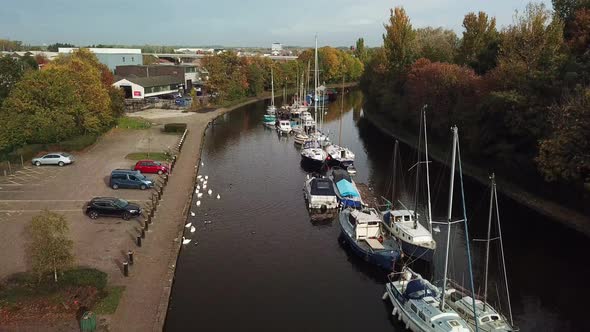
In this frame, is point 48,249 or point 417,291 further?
point 417,291

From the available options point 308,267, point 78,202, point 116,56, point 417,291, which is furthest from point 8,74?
point 417,291

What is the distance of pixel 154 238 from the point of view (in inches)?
1025

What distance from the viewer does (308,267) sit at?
982 inches

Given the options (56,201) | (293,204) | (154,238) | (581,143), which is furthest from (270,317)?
(581,143)

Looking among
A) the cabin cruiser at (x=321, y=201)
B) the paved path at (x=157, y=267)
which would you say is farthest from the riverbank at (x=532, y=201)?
the paved path at (x=157, y=267)

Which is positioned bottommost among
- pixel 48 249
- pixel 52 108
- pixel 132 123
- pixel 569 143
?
pixel 132 123

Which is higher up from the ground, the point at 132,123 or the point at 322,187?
the point at 132,123

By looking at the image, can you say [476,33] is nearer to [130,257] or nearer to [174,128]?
[174,128]

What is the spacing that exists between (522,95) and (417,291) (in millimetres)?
21517

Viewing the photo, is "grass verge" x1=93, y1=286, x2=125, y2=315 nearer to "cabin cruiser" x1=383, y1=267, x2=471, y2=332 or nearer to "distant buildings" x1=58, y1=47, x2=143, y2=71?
"cabin cruiser" x1=383, y1=267, x2=471, y2=332

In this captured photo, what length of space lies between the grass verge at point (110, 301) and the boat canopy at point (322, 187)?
16.2 m

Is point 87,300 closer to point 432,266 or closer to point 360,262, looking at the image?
point 360,262

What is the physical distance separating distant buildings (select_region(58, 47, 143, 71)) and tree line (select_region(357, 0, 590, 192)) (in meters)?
72.1

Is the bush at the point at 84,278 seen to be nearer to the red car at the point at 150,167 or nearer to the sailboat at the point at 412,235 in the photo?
the sailboat at the point at 412,235
